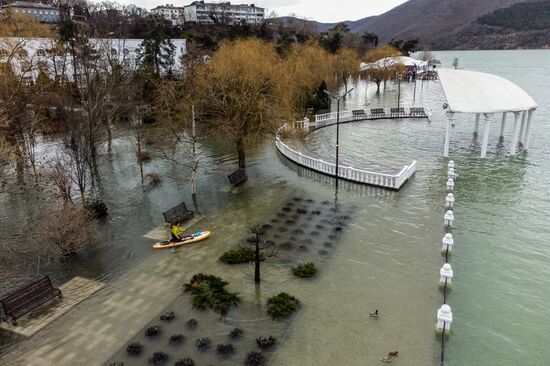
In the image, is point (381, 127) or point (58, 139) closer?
point (58, 139)

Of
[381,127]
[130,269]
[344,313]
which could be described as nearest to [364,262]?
[344,313]

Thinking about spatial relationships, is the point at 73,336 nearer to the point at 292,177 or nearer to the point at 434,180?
the point at 292,177

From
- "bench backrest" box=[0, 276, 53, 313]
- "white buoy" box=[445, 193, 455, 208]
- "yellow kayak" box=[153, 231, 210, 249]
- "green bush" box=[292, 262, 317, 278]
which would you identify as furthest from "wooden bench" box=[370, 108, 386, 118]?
"bench backrest" box=[0, 276, 53, 313]

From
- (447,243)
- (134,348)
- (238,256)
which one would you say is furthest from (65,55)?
(447,243)

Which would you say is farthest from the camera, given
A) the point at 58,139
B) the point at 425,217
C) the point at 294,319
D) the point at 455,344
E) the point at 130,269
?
the point at 58,139

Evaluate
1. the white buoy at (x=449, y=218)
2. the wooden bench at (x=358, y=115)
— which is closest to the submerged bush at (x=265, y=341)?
the white buoy at (x=449, y=218)

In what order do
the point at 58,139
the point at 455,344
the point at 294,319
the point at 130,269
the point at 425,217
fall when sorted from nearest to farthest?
the point at 455,344, the point at 294,319, the point at 130,269, the point at 425,217, the point at 58,139
